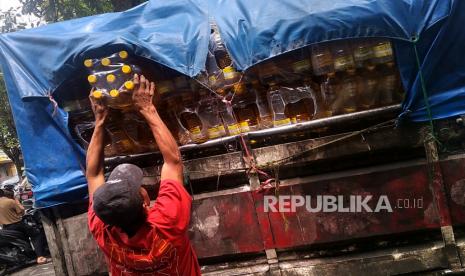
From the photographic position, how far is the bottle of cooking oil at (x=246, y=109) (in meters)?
2.64

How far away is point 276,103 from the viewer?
2641mm

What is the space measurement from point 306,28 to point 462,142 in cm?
123

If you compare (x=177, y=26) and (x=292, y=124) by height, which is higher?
(x=177, y=26)

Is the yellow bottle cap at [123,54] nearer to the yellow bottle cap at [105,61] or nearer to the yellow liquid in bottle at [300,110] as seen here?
the yellow bottle cap at [105,61]

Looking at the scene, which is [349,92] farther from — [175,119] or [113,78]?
[113,78]

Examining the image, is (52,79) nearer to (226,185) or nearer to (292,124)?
(226,185)

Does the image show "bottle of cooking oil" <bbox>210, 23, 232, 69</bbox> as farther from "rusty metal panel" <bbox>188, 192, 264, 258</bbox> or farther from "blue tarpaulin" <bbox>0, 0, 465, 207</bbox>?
"rusty metal panel" <bbox>188, 192, 264, 258</bbox>

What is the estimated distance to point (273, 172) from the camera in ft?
8.57

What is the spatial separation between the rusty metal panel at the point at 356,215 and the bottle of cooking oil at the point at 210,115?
0.52 metres

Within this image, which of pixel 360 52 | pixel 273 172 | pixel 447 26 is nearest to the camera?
pixel 447 26

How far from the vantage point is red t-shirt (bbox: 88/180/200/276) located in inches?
68.1

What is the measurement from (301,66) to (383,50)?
0.51 m

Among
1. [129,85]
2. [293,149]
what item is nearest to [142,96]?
[129,85]

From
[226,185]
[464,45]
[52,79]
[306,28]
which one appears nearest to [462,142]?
[464,45]
